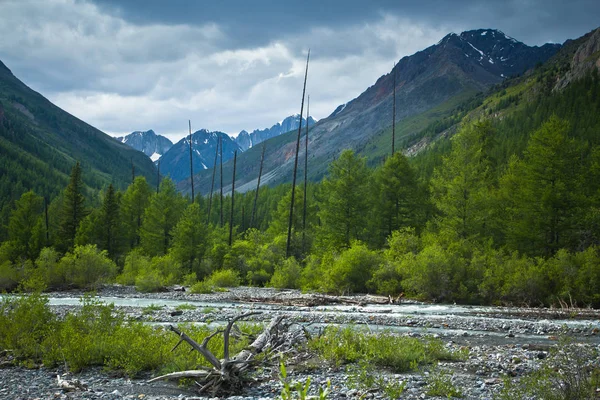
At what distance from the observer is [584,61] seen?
107m

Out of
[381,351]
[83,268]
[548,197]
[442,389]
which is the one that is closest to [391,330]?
[381,351]

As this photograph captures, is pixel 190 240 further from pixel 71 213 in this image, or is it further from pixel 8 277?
pixel 71 213

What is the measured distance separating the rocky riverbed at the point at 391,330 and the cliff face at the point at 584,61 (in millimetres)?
104772

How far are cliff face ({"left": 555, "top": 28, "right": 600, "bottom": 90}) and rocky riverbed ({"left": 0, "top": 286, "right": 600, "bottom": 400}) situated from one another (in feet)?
344

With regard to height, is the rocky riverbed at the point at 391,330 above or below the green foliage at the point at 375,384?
below

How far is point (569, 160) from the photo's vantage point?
28438 millimetres

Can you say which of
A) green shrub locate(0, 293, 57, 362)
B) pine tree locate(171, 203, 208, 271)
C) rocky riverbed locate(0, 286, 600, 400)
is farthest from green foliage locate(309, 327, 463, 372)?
pine tree locate(171, 203, 208, 271)

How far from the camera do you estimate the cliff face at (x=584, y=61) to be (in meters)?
102

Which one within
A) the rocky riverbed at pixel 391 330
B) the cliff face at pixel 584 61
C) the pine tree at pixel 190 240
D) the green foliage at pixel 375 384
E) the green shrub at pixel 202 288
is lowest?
the green shrub at pixel 202 288

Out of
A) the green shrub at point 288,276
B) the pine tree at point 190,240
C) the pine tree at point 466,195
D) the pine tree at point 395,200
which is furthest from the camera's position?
the pine tree at point 190,240

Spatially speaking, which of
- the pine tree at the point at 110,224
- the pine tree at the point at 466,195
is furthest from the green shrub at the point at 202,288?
the pine tree at the point at 110,224

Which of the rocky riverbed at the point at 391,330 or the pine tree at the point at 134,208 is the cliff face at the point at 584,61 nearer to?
the pine tree at the point at 134,208

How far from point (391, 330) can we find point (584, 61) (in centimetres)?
12293

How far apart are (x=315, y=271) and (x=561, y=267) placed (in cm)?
1673
